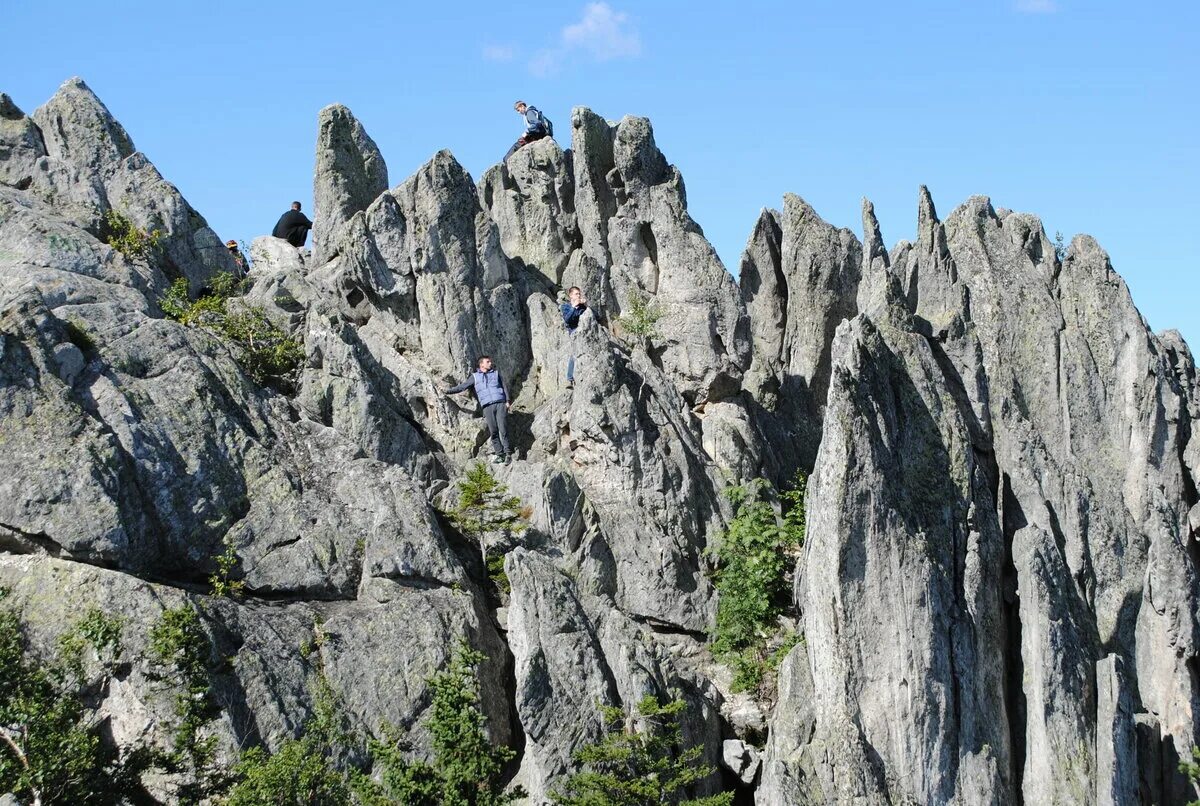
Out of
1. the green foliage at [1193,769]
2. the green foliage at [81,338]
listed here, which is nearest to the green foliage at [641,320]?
the green foliage at [81,338]

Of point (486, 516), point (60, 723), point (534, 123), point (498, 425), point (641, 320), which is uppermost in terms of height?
point (534, 123)

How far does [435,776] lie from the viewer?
22578 mm

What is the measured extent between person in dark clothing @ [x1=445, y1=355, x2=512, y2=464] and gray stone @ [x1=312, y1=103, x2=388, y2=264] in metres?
7.12

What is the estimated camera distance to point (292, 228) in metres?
41.2

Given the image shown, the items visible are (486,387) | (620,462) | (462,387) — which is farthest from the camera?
(462,387)

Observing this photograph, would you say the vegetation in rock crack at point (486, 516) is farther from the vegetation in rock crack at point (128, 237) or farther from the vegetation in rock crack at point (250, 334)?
the vegetation in rock crack at point (128, 237)

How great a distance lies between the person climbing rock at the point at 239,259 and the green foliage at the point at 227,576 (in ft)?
36.8

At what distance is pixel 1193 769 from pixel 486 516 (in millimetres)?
13356

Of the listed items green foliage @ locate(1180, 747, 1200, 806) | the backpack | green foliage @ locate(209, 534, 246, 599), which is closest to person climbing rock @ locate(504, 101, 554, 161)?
the backpack

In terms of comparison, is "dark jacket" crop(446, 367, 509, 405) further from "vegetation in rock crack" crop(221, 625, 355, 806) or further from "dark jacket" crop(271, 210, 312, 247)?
"dark jacket" crop(271, 210, 312, 247)

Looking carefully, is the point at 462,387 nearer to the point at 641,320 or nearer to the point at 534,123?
the point at 641,320

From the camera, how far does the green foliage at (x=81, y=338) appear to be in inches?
1073

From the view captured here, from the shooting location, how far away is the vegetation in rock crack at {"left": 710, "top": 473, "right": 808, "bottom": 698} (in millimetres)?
27328

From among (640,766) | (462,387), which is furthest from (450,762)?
(462,387)
